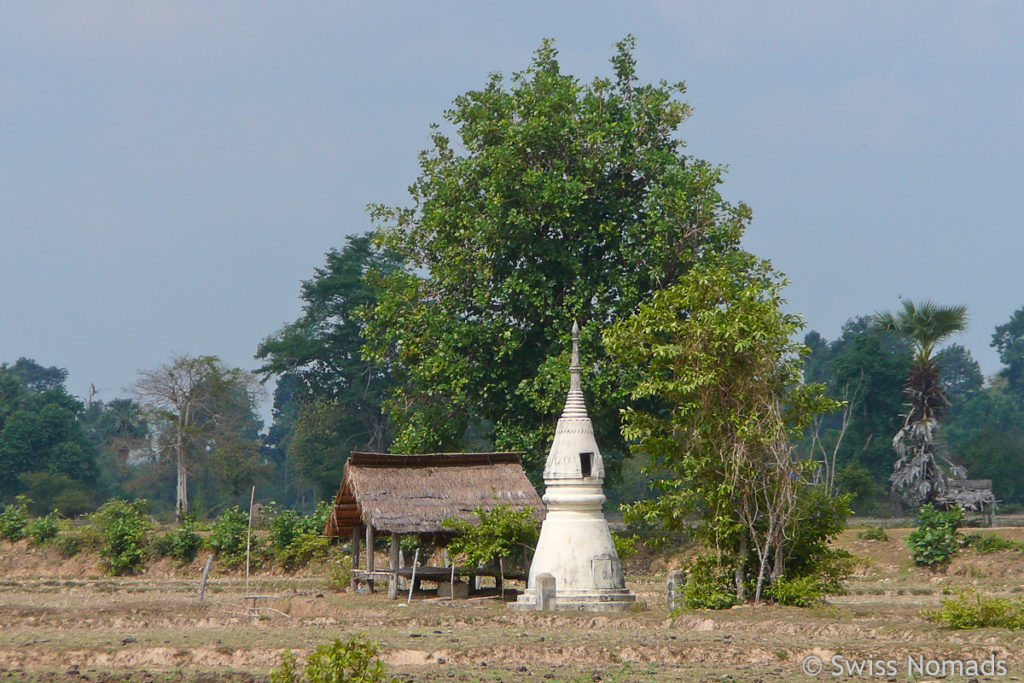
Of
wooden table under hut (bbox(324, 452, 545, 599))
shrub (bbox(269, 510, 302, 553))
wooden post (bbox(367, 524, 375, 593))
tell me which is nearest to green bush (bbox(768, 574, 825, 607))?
wooden table under hut (bbox(324, 452, 545, 599))

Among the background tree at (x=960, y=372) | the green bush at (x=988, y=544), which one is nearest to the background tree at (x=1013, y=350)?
the background tree at (x=960, y=372)

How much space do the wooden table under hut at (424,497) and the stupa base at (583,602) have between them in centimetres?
346

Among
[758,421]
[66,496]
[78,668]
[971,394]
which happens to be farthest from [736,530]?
[971,394]

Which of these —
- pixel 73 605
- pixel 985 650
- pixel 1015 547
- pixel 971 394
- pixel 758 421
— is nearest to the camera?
pixel 985 650

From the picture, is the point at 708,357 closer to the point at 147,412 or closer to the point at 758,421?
the point at 758,421

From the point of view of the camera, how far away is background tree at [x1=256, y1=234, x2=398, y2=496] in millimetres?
60125

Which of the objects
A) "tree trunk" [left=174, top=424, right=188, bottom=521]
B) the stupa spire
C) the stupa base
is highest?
"tree trunk" [left=174, top=424, right=188, bottom=521]

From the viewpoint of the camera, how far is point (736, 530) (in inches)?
821

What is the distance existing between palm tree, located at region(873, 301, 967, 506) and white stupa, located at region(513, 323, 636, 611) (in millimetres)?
17503

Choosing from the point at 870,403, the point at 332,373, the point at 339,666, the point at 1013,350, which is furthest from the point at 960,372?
the point at 339,666

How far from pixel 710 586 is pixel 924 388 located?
1976cm

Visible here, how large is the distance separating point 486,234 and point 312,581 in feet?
33.5

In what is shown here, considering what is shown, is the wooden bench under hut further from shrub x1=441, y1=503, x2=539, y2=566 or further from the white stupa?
the white stupa

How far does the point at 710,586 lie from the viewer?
68.6 ft
